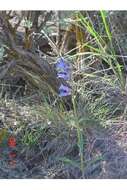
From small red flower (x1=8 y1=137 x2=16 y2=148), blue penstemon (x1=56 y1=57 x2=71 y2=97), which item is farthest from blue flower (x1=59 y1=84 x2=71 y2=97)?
small red flower (x1=8 y1=137 x2=16 y2=148)

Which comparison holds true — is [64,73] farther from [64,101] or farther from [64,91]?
[64,101]

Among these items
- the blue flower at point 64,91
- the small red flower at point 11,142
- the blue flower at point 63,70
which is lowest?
the small red flower at point 11,142

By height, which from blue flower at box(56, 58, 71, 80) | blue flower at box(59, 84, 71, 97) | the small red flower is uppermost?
blue flower at box(56, 58, 71, 80)

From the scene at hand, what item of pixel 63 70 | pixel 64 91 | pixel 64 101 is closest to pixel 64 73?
pixel 63 70

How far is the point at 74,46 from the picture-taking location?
4.12 meters

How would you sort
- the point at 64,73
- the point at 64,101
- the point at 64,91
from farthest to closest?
the point at 64,101 → the point at 64,91 → the point at 64,73

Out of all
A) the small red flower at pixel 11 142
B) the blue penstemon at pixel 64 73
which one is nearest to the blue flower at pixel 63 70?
the blue penstemon at pixel 64 73

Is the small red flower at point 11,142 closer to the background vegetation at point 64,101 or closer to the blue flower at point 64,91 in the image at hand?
the background vegetation at point 64,101

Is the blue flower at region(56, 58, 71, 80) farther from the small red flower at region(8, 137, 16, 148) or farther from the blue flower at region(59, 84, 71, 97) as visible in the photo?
the small red flower at region(8, 137, 16, 148)

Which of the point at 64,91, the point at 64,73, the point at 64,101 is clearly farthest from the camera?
the point at 64,101

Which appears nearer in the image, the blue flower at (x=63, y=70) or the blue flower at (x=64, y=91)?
the blue flower at (x=63, y=70)
